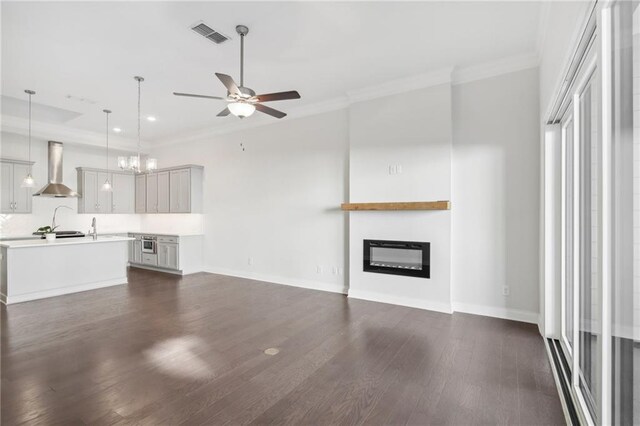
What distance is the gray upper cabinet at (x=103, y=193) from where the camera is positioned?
7645mm

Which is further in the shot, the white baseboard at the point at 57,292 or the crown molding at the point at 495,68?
the white baseboard at the point at 57,292

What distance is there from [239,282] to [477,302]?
4.19m

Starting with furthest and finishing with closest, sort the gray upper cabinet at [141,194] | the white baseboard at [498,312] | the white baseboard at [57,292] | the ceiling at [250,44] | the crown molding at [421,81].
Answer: the gray upper cabinet at [141,194] → the white baseboard at [57,292] → the crown molding at [421,81] → the white baseboard at [498,312] → the ceiling at [250,44]

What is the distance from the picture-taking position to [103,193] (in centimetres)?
800

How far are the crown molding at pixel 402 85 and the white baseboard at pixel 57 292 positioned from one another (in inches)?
215

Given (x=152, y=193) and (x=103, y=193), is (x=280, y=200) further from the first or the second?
(x=103, y=193)

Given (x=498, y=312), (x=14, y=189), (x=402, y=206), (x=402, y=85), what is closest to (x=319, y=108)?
(x=402, y=85)

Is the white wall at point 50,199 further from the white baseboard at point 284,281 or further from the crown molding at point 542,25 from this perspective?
the crown molding at point 542,25

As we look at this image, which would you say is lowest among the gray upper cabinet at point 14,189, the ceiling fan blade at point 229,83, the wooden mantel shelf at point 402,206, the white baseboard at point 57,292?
the white baseboard at point 57,292

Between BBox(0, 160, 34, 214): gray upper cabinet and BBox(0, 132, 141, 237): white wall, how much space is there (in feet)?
A: 0.92

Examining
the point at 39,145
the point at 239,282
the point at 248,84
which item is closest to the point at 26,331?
the point at 239,282

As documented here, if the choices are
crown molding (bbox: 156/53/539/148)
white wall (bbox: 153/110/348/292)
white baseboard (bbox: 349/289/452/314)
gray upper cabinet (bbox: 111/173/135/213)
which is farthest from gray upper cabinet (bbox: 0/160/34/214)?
white baseboard (bbox: 349/289/452/314)

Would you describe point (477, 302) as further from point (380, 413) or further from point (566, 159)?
point (380, 413)

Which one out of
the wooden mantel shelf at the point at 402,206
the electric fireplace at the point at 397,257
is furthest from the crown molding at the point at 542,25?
the electric fireplace at the point at 397,257
